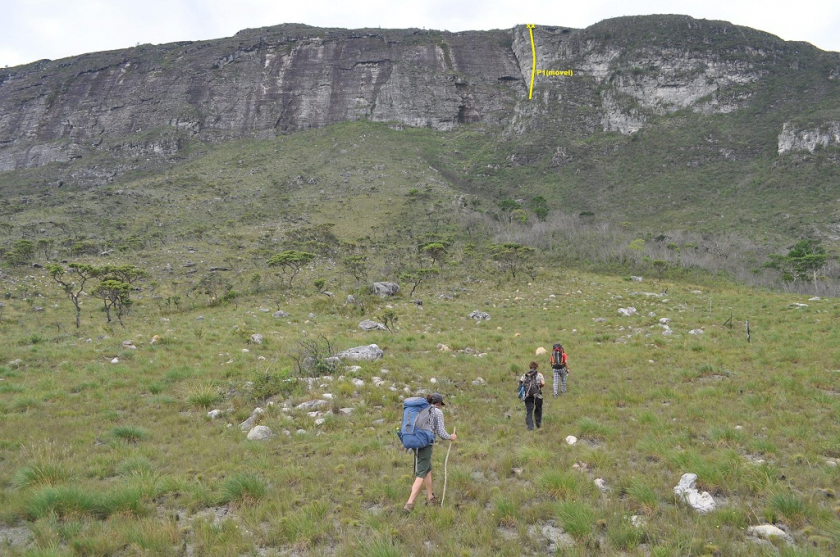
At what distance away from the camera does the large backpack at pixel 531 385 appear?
7699 millimetres

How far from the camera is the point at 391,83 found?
9988 cm

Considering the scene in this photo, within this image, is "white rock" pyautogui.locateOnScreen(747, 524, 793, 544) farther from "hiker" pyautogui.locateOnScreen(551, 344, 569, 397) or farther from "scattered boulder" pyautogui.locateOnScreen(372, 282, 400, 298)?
"scattered boulder" pyautogui.locateOnScreen(372, 282, 400, 298)

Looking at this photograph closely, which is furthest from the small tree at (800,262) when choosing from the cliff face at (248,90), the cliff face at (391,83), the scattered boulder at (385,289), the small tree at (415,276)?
the cliff face at (248,90)

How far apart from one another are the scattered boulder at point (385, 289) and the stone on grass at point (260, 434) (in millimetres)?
19292

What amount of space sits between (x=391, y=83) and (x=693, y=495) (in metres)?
108

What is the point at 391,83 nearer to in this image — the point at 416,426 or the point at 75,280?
the point at 75,280

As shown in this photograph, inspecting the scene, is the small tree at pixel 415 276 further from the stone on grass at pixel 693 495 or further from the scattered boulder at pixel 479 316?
the stone on grass at pixel 693 495

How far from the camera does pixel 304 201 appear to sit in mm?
61156

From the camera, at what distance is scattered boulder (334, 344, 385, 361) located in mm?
11814

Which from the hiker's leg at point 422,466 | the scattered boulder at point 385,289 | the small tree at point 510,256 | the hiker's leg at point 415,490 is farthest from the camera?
the small tree at point 510,256

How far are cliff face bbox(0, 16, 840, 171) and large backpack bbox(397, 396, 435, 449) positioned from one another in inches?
3491

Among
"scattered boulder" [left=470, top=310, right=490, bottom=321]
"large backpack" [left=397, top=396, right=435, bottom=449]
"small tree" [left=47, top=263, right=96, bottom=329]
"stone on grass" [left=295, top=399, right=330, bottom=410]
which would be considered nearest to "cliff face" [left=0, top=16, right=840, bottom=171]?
"small tree" [left=47, top=263, right=96, bottom=329]

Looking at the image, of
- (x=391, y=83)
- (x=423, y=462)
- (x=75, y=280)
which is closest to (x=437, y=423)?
(x=423, y=462)

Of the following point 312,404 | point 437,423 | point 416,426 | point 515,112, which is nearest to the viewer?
point 416,426
